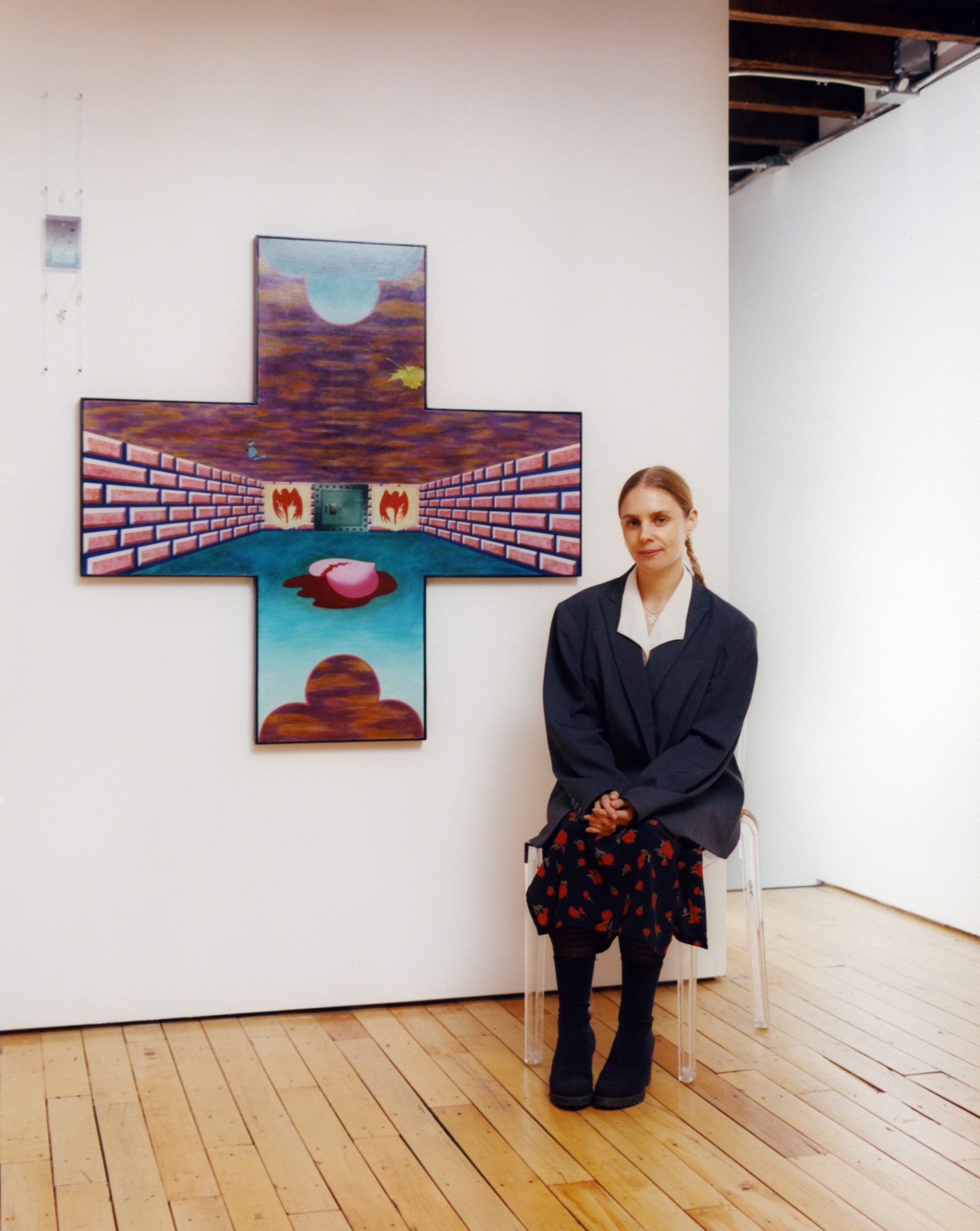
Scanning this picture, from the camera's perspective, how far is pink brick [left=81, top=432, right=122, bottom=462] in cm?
271

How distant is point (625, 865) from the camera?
2336mm

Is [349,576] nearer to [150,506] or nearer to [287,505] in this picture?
[287,505]

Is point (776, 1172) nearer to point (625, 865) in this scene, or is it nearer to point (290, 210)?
point (625, 865)

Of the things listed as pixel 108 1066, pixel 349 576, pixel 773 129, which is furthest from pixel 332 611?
pixel 773 129

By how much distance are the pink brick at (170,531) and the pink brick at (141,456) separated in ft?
0.45

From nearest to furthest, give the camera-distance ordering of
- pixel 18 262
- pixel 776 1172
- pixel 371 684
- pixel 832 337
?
pixel 776 1172 < pixel 18 262 < pixel 371 684 < pixel 832 337

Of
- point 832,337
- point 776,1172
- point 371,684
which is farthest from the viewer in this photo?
point 832,337

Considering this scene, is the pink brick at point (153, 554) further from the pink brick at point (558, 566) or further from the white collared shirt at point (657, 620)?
the white collared shirt at point (657, 620)

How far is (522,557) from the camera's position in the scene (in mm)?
2955

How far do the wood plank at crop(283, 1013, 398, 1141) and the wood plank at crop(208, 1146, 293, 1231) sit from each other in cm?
19

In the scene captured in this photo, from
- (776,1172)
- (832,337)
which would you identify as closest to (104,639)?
(776,1172)

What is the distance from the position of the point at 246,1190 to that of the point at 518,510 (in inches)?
61.2

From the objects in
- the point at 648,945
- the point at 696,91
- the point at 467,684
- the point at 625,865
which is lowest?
the point at 648,945

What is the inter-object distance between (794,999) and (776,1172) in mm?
960
